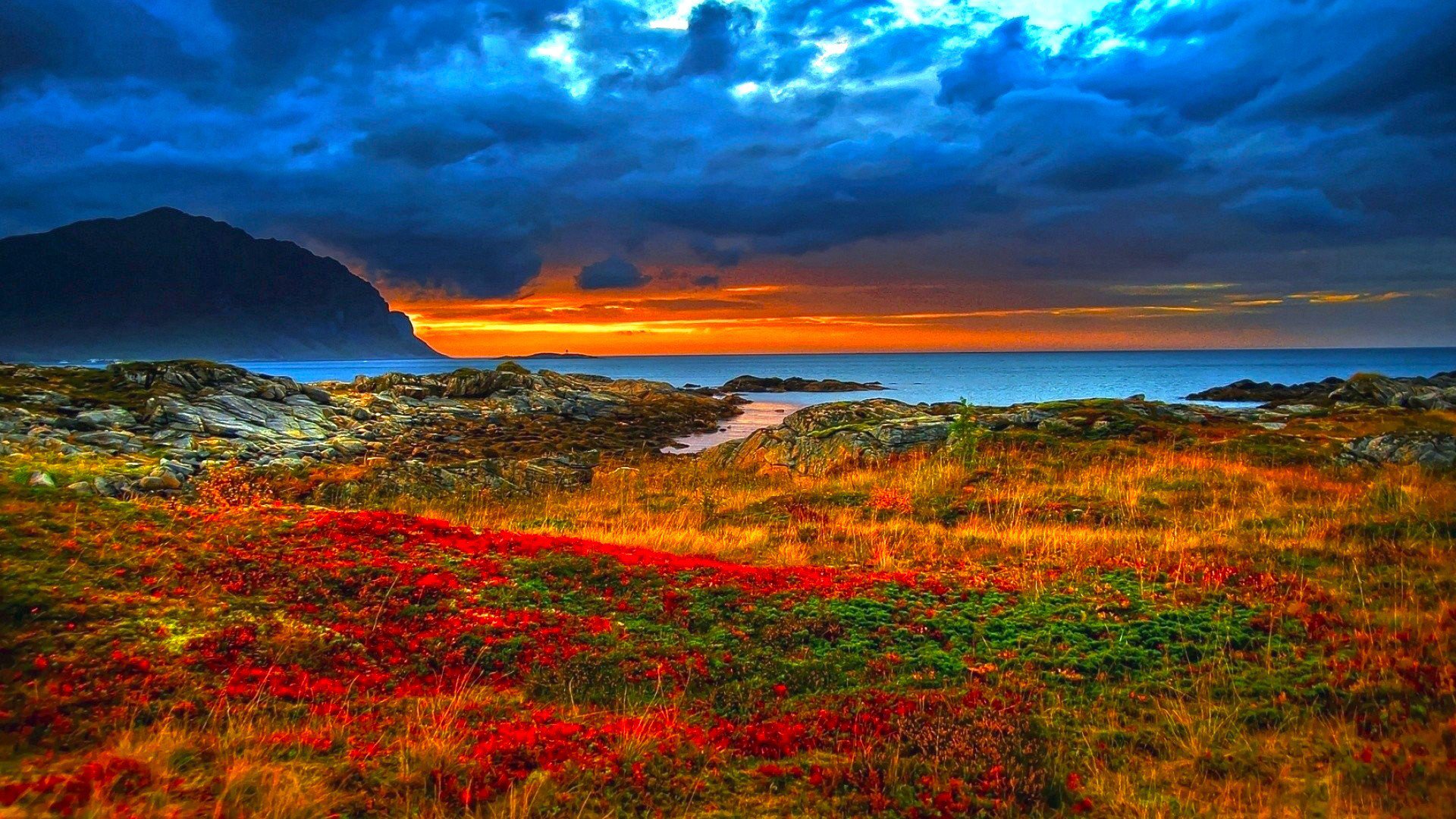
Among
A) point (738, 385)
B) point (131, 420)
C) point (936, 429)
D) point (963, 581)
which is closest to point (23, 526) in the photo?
point (963, 581)

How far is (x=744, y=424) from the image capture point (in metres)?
61.0

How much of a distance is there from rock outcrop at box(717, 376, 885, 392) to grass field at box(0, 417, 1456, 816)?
95384mm

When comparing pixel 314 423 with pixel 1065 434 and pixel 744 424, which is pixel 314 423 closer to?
pixel 744 424

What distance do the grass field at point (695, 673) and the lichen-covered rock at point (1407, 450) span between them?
33.8 feet

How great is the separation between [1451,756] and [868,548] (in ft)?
26.5

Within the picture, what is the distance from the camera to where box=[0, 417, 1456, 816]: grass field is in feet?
13.4

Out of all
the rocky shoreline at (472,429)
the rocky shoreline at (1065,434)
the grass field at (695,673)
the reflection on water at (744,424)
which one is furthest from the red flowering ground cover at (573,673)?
the reflection on water at (744,424)

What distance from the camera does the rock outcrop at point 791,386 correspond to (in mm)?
107938

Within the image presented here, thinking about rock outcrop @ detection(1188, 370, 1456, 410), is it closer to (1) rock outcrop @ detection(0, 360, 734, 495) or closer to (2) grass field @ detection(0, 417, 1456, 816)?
(1) rock outcrop @ detection(0, 360, 734, 495)

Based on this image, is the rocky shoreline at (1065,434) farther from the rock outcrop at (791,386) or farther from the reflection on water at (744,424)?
the rock outcrop at (791,386)

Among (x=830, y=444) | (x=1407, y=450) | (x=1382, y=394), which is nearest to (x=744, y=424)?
(x=830, y=444)

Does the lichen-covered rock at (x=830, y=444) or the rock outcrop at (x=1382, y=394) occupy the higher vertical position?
the rock outcrop at (x=1382, y=394)

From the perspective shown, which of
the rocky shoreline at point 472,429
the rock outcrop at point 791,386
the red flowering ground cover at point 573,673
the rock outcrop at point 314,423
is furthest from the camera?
the rock outcrop at point 791,386

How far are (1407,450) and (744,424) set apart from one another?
45.4 meters
